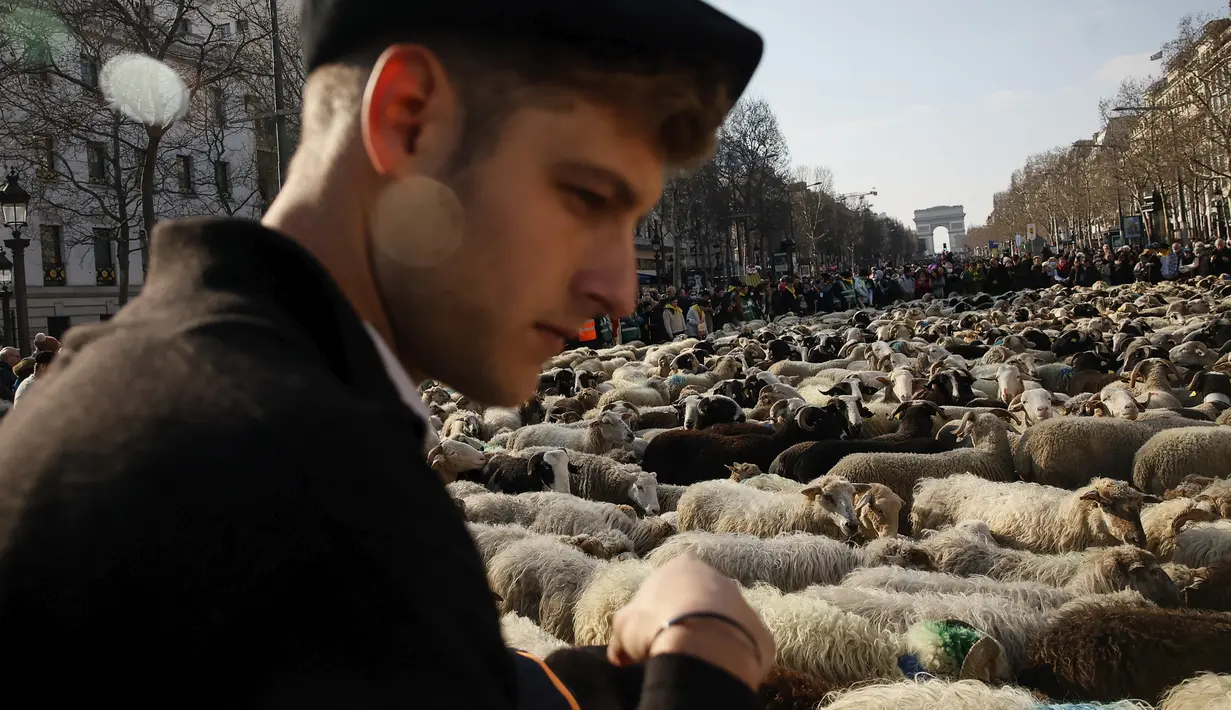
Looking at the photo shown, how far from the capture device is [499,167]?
0.91m

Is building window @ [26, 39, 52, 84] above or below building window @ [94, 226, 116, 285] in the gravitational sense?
above

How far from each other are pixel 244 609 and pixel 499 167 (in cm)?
47

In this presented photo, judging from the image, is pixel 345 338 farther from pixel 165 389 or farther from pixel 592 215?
pixel 592 215

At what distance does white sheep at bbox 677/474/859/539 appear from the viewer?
7.40 m

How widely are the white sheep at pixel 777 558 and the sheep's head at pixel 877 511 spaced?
1.07 meters

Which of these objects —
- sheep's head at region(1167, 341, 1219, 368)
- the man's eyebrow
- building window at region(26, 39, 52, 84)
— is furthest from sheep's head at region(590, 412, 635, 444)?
building window at region(26, 39, 52, 84)

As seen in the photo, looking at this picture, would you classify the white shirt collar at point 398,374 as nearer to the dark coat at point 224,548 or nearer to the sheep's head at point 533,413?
the dark coat at point 224,548

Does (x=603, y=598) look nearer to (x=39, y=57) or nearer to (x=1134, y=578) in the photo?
(x=1134, y=578)

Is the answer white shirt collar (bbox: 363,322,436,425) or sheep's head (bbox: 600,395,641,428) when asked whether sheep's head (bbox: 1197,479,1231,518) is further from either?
white shirt collar (bbox: 363,322,436,425)

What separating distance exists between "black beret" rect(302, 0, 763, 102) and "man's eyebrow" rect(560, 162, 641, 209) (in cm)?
11

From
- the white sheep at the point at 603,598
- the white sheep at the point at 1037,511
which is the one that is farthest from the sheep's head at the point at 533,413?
the white sheep at the point at 603,598

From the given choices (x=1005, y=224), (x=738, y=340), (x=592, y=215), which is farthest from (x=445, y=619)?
(x=1005, y=224)

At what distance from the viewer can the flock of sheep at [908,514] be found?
174 inches

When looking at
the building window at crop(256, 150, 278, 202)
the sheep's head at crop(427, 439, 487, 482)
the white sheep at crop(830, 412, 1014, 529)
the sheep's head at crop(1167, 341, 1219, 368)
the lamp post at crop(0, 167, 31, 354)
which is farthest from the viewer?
the building window at crop(256, 150, 278, 202)
